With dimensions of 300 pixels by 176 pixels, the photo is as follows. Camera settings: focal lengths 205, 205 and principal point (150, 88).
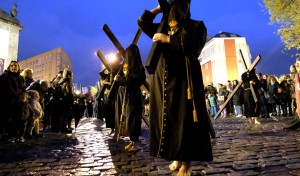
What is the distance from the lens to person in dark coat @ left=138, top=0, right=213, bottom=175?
244 centimetres

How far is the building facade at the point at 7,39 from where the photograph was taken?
20.7 metres

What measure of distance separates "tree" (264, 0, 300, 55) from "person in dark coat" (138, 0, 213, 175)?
18.0m

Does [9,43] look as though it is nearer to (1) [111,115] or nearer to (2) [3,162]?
(1) [111,115]

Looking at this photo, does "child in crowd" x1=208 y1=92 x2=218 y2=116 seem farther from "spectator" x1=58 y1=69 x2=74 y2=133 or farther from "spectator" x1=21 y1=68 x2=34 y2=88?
"spectator" x1=21 y1=68 x2=34 y2=88

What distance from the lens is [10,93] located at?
5926 millimetres

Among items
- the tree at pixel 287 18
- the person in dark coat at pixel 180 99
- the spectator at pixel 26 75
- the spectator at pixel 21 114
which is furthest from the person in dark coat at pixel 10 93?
the tree at pixel 287 18

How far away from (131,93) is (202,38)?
252cm

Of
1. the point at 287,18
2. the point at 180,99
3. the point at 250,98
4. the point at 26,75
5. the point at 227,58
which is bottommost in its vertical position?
the point at 180,99

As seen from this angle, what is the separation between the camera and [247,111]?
840 cm

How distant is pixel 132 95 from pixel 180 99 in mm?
2278

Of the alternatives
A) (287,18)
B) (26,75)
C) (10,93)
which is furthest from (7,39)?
(287,18)

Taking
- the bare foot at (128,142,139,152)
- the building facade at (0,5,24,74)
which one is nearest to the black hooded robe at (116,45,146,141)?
the bare foot at (128,142,139,152)

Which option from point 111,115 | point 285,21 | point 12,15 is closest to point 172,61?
point 111,115

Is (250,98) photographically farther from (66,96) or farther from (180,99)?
(66,96)
